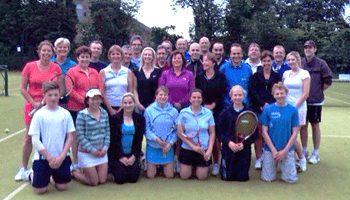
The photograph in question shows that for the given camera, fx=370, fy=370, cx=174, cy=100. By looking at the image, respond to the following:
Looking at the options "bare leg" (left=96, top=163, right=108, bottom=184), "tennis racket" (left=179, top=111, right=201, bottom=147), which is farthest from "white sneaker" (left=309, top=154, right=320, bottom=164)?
"bare leg" (left=96, top=163, right=108, bottom=184)

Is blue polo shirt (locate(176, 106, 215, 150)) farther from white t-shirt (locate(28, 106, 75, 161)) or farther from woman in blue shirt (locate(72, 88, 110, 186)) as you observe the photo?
white t-shirt (locate(28, 106, 75, 161))

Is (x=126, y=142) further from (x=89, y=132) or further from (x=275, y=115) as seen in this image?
(x=275, y=115)

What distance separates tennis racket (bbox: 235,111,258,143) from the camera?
5402 mm

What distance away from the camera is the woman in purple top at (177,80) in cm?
575

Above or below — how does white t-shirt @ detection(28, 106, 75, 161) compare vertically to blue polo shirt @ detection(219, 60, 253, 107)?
below

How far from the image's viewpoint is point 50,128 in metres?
4.81

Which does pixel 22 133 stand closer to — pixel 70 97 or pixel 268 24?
pixel 70 97

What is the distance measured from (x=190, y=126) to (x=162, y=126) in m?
0.42

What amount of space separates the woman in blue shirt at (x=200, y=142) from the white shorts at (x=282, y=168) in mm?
838

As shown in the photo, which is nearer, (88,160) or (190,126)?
(88,160)

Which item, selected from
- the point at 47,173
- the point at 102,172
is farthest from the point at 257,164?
the point at 47,173

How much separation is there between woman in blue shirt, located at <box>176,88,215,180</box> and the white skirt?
1.21 meters

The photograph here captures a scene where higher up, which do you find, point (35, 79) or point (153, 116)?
point (35, 79)

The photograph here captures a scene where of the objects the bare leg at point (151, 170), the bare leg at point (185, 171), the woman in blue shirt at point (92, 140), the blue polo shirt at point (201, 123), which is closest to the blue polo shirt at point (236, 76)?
the blue polo shirt at point (201, 123)
